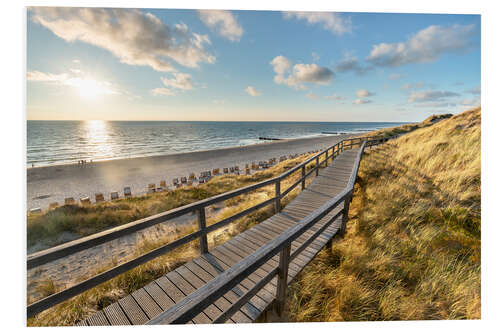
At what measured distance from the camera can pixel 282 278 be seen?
85.9 inches

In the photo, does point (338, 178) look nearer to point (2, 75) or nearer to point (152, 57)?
point (152, 57)

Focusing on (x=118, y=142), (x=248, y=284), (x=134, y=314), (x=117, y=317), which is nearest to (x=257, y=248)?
(x=248, y=284)

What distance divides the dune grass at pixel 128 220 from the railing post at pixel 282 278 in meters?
1.83

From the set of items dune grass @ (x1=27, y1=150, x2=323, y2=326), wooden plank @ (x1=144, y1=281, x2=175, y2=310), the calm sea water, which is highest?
the calm sea water

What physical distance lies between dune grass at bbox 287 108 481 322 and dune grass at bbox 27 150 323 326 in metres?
2.22

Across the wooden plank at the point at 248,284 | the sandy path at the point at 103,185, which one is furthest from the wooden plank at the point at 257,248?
the sandy path at the point at 103,185

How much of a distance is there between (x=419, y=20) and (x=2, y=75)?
26.2ft

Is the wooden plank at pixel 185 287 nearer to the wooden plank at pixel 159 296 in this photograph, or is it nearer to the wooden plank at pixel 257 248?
the wooden plank at pixel 159 296

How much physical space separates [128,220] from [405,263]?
930 centimetres

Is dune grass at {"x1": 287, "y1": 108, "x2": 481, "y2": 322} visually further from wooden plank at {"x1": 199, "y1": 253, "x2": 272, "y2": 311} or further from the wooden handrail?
the wooden handrail

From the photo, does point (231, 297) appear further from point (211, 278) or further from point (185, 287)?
point (185, 287)

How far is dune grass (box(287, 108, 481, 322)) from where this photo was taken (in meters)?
2.41

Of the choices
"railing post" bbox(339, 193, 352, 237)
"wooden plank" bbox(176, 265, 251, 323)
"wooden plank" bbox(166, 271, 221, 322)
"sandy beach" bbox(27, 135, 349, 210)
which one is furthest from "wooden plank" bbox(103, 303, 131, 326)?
"sandy beach" bbox(27, 135, 349, 210)

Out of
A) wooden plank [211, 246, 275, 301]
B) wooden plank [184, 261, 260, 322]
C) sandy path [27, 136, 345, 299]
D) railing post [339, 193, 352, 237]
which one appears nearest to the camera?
wooden plank [184, 261, 260, 322]
